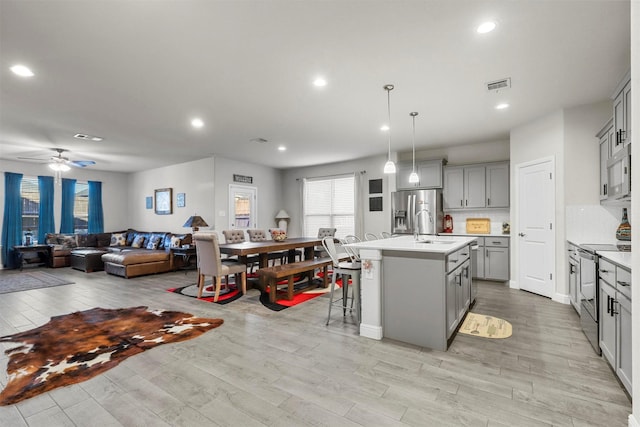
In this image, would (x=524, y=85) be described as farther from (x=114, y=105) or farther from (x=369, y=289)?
(x=114, y=105)

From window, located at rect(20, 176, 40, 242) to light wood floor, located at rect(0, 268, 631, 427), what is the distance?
5.79 meters

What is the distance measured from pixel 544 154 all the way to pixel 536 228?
111 centimetres

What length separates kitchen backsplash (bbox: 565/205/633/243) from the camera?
151 inches

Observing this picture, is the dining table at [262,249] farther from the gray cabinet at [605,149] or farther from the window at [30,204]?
the window at [30,204]

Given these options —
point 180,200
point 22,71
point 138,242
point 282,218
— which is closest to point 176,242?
point 180,200

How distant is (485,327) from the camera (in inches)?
127

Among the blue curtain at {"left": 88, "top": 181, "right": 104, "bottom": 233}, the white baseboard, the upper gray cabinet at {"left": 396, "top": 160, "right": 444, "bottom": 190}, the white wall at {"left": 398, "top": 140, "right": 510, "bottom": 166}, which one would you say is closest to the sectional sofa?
the blue curtain at {"left": 88, "top": 181, "right": 104, "bottom": 233}

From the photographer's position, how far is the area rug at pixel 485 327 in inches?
119

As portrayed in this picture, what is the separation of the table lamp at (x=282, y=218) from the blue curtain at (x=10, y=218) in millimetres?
6412

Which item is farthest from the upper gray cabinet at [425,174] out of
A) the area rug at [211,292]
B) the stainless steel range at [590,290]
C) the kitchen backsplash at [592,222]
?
the area rug at [211,292]

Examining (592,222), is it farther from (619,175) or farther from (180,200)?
(180,200)

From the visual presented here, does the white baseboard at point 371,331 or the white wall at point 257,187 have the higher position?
the white wall at point 257,187

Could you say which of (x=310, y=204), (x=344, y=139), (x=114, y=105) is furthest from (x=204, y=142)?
(x=310, y=204)

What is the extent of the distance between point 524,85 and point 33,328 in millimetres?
6165
